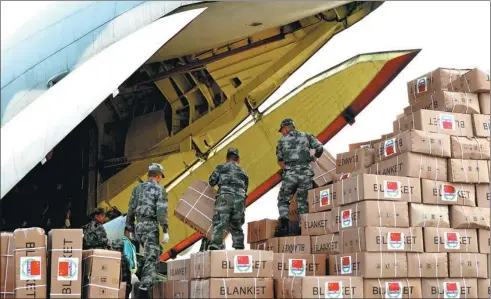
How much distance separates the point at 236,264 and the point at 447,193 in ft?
6.95

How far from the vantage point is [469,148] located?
22.3 feet

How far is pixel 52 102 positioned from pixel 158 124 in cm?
355

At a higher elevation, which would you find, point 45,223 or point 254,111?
point 254,111

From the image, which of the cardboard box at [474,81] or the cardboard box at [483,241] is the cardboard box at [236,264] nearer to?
the cardboard box at [483,241]

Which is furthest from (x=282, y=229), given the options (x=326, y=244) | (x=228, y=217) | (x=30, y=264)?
(x=30, y=264)

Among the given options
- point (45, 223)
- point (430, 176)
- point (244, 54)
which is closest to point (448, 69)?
point (430, 176)

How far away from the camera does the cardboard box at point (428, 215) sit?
634 centimetres

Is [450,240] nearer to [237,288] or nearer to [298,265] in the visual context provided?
[298,265]

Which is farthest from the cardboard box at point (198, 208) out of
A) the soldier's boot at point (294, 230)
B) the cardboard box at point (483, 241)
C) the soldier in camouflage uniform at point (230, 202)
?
the cardboard box at point (483, 241)

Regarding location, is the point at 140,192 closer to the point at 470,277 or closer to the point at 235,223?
Result: the point at 235,223

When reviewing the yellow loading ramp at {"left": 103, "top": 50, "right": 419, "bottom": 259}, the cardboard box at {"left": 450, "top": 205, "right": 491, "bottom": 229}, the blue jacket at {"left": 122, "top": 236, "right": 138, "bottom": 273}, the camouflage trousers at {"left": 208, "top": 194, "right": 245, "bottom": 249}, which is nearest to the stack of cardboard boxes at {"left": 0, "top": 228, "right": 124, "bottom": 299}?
the camouflage trousers at {"left": 208, "top": 194, "right": 245, "bottom": 249}

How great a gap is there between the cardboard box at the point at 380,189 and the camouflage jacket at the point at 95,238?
9.58ft

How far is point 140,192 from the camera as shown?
283 inches

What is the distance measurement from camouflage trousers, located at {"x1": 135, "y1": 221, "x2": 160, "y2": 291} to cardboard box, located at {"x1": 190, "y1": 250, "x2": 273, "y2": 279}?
1094mm
